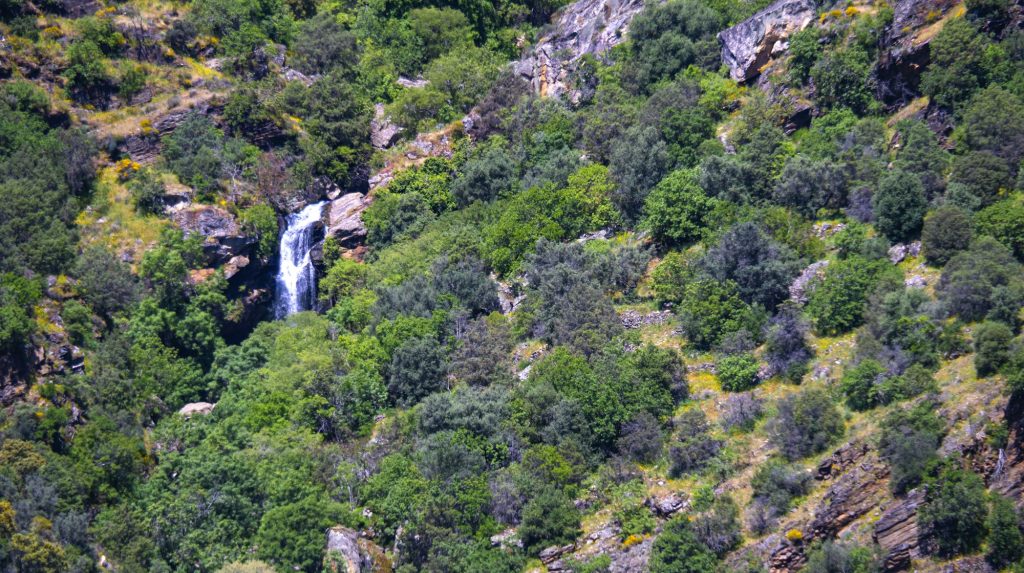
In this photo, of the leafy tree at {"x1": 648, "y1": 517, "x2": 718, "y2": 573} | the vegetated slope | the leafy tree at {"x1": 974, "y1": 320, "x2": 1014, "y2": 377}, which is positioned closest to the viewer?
the leafy tree at {"x1": 974, "y1": 320, "x2": 1014, "y2": 377}

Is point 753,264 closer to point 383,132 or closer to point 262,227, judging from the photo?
point 262,227

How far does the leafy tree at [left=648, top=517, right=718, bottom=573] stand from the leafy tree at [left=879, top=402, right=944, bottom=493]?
383 inches

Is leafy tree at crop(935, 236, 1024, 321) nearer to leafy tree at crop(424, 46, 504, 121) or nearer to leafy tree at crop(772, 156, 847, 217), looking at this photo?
leafy tree at crop(772, 156, 847, 217)

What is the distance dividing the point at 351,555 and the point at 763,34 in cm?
5365

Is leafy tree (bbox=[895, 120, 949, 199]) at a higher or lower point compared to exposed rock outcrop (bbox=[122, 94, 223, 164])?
lower

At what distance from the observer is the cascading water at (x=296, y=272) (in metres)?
99.1

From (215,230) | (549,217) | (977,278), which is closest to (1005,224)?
(977,278)

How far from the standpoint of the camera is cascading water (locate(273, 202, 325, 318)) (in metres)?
99.1

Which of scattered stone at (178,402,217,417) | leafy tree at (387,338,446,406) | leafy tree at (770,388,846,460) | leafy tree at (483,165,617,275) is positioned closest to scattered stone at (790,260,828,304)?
leafy tree at (770,388,846,460)

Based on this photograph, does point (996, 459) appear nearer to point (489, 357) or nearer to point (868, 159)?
point (868, 159)

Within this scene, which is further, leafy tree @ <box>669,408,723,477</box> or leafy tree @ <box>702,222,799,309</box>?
leafy tree @ <box>702,222,799,309</box>

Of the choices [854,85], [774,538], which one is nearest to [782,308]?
[774,538]

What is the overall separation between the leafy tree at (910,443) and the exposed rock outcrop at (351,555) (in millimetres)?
28739

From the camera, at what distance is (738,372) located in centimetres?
6931
